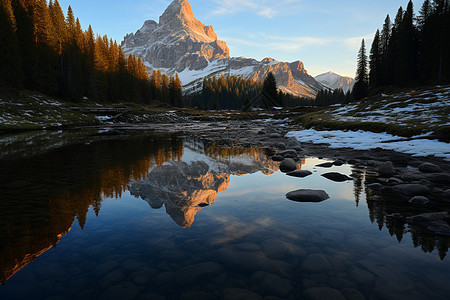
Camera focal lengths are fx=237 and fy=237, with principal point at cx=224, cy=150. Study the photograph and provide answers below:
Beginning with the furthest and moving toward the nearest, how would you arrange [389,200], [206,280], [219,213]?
[389,200] < [219,213] < [206,280]

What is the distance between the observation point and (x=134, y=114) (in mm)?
57000

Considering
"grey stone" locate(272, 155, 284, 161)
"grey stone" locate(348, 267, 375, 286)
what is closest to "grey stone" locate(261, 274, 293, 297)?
"grey stone" locate(348, 267, 375, 286)

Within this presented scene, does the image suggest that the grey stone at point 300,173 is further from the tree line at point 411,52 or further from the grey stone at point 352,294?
the tree line at point 411,52

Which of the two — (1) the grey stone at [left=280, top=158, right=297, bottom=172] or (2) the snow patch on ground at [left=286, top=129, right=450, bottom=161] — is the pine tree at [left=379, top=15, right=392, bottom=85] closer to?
(2) the snow patch on ground at [left=286, top=129, right=450, bottom=161]

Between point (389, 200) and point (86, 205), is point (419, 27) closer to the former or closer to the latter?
point (389, 200)

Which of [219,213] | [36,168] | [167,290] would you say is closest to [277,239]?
[219,213]

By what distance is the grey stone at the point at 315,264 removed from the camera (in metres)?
3.98

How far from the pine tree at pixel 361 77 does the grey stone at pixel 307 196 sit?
5916cm

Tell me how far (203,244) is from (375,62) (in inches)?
3003

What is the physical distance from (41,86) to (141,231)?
181 feet

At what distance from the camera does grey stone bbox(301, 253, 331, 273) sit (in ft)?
13.1

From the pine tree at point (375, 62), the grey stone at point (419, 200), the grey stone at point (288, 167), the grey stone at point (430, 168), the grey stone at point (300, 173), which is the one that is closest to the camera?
the grey stone at point (419, 200)

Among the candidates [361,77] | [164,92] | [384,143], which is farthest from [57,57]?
[361,77]

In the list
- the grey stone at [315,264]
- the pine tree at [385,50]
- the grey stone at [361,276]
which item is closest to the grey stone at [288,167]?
the grey stone at [315,264]
